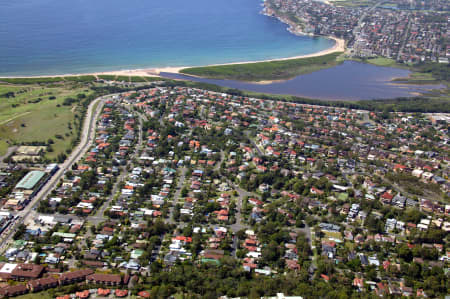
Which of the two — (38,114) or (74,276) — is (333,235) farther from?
(38,114)

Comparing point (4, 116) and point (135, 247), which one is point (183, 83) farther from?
point (135, 247)

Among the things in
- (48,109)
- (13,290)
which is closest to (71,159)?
(48,109)

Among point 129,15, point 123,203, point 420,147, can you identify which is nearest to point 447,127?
point 420,147

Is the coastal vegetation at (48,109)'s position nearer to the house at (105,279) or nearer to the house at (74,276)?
the house at (74,276)

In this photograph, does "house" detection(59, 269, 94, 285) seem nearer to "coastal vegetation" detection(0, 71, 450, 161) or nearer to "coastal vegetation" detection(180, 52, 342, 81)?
"coastal vegetation" detection(0, 71, 450, 161)

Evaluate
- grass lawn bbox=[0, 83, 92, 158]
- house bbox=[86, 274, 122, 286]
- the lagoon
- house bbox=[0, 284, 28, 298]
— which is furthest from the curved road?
the lagoon
